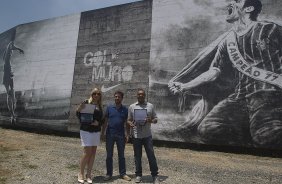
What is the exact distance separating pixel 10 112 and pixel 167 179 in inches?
604

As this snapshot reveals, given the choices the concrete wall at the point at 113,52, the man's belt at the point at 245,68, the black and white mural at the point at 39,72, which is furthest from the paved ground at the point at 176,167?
the black and white mural at the point at 39,72

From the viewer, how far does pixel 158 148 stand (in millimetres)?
13234

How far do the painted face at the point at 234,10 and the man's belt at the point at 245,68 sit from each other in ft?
1.73

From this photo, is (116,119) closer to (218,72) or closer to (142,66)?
(218,72)

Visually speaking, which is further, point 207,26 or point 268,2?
point 207,26

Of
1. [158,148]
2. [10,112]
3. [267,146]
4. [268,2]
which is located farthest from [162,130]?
[10,112]

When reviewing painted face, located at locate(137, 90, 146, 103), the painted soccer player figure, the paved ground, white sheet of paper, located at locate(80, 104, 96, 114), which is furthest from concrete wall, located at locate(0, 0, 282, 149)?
white sheet of paper, located at locate(80, 104, 96, 114)

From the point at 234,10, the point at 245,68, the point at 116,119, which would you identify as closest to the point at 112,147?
the point at 116,119

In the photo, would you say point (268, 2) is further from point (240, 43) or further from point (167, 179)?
point (167, 179)

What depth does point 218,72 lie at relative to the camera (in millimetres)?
12938

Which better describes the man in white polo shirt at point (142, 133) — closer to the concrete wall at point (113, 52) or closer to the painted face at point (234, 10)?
the painted face at point (234, 10)

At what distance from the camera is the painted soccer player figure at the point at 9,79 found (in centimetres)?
2025

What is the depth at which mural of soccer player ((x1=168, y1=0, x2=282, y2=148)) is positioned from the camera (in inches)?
461

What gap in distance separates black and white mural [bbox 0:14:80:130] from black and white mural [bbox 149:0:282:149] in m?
5.27
